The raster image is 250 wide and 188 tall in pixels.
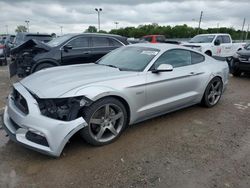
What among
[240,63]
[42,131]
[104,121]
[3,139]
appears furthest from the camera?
[240,63]

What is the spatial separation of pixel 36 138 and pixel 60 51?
15.2ft

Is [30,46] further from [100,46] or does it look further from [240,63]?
[240,63]

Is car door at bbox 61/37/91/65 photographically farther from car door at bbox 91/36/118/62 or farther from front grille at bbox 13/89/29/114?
front grille at bbox 13/89/29/114

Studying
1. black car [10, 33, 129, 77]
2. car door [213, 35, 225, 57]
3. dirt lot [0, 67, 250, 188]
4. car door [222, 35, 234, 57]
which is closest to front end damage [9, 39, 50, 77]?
black car [10, 33, 129, 77]

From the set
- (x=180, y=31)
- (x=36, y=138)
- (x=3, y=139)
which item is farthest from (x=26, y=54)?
(x=180, y=31)

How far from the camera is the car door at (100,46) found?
25.0 feet

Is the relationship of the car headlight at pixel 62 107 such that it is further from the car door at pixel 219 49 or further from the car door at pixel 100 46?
the car door at pixel 219 49

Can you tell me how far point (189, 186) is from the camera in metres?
2.58

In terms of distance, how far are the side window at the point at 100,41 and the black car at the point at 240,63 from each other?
510 cm

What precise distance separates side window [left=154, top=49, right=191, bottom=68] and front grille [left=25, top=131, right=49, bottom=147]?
2.20 meters

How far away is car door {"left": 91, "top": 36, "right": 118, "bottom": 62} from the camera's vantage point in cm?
763

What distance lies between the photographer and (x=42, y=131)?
9.04 ft

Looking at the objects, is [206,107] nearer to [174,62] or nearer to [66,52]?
[174,62]

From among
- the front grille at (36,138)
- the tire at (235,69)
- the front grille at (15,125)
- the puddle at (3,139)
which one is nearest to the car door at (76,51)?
the puddle at (3,139)
